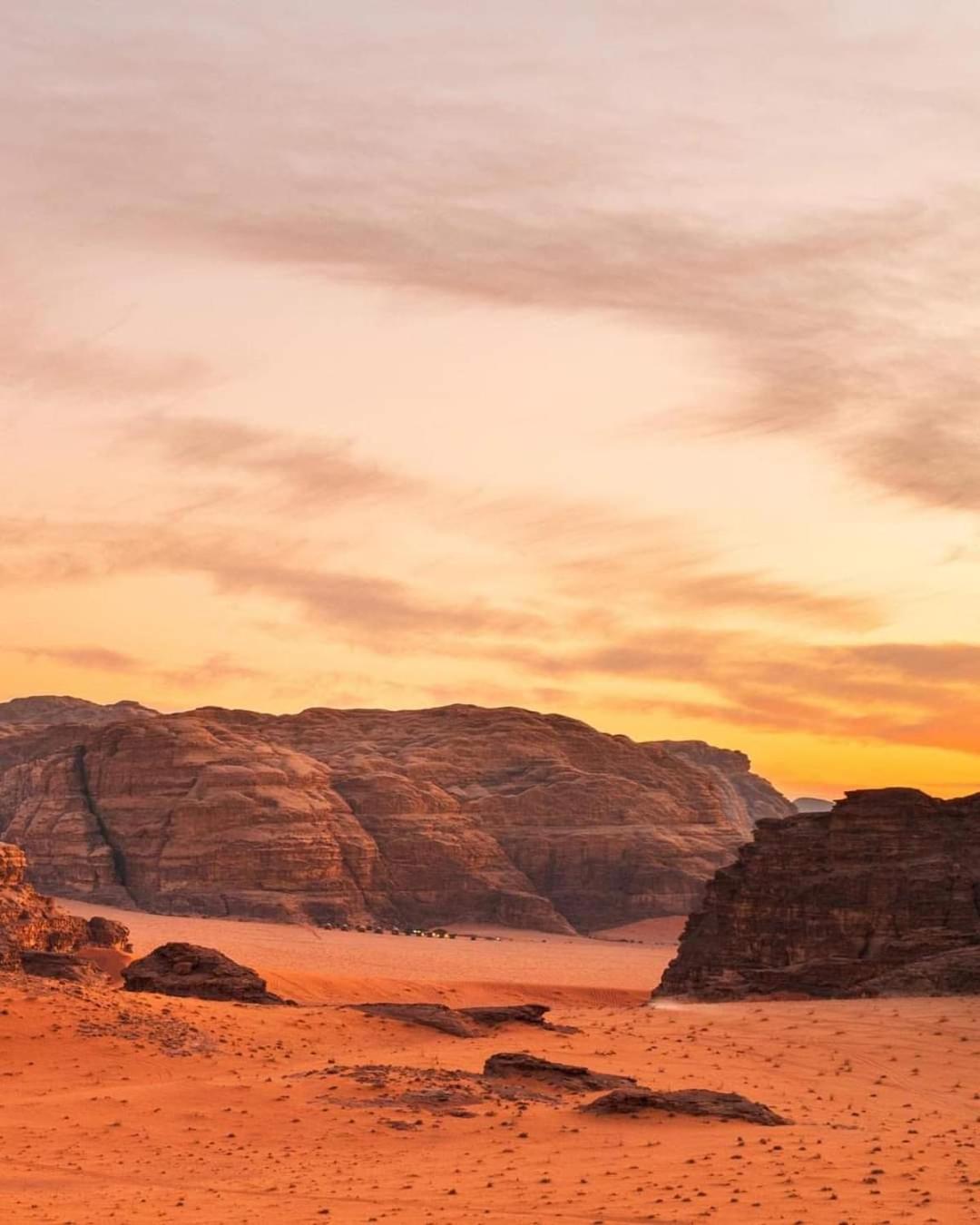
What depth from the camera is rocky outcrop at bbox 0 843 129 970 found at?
3751cm

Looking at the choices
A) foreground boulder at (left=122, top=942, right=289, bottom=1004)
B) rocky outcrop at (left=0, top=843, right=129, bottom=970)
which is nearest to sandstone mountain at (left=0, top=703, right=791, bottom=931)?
rocky outcrop at (left=0, top=843, right=129, bottom=970)

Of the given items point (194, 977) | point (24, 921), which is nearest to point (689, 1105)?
point (194, 977)

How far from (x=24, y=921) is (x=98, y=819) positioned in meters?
57.1

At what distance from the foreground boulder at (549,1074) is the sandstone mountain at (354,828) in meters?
58.2

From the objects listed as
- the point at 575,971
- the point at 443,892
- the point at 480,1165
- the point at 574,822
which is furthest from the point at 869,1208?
the point at 574,822

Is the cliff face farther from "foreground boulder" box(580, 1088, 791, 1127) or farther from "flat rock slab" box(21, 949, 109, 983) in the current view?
"foreground boulder" box(580, 1088, 791, 1127)

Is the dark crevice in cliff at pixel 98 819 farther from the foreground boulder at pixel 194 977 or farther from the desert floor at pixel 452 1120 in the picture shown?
the desert floor at pixel 452 1120

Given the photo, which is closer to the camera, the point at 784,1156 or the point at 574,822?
Answer: the point at 784,1156

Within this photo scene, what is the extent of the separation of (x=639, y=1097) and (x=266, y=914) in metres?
62.1

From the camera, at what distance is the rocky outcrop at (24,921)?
37.5m

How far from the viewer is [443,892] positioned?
9256 centimetres

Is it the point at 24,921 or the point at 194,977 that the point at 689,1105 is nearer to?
the point at 194,977

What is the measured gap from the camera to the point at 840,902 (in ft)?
141

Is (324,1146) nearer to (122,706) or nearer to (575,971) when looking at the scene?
(575,971)
